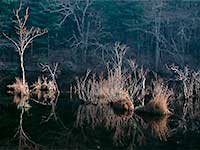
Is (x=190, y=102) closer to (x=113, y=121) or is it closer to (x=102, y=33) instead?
(x=113, y=121)

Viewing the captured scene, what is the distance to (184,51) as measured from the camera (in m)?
45.7

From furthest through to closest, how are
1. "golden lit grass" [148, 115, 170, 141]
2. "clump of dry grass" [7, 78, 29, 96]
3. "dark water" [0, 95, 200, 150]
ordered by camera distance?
"clump of dry grass" [7, 78, 29, 96], "golden lit grass" [148, 115, 170, 141], "dark water" [0, 95, 200, 150]

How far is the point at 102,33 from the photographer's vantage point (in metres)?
46.7

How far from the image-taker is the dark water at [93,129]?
641 inches

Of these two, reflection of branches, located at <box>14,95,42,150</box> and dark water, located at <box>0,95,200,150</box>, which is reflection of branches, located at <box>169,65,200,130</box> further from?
reflection of branches, located at <box>14,95,42,150</box>

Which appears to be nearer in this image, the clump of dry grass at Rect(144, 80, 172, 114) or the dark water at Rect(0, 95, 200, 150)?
the dark water at Rect(0, 95, 200, 150)

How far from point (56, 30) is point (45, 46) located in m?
1.96

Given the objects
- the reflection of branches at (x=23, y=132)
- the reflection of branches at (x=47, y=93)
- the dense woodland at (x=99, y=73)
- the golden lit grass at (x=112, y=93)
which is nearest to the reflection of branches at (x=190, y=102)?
the dense woodland at (x=99, y=73)

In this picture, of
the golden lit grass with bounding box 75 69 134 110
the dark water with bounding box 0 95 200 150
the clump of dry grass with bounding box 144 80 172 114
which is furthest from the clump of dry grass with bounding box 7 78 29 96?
the clump of dry grass with bounding box 144 80 172 114

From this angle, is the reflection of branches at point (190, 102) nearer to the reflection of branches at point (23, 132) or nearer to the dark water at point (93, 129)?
the dark water at point (93, 129)

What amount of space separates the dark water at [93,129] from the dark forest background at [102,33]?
19117 millimetres

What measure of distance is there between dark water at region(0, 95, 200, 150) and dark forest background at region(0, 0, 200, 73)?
19117mm

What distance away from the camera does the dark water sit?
1628cm

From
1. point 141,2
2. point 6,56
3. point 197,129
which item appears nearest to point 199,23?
point 141,2
